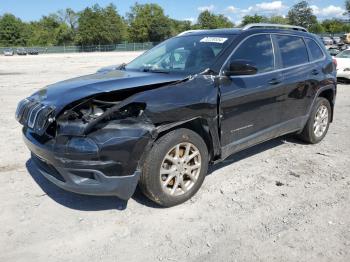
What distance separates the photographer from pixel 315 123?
237 inches

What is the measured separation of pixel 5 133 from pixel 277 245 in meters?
5.52

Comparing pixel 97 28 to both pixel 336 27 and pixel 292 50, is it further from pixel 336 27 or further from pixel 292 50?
pixel 292 50

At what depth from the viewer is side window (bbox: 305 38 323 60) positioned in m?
5.85

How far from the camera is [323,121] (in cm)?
624

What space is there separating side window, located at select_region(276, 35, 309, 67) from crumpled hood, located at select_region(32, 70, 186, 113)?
1842 mm

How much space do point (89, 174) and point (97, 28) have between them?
8620 cm

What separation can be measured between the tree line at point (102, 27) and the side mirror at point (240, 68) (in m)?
77.9

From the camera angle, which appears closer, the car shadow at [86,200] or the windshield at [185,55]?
the car shadow at [86,200]

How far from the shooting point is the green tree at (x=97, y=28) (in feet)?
278

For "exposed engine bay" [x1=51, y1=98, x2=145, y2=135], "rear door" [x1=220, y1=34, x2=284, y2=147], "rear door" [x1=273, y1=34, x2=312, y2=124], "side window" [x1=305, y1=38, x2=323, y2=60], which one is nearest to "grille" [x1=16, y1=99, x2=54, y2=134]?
"exposed engine bay" [x1=51, y1=98, x2=145, y2=135]

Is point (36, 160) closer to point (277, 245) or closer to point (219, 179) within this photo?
point (219, 179)

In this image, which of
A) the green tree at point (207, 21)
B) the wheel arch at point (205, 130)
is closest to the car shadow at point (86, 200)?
the wheel arch at point (205, 130)

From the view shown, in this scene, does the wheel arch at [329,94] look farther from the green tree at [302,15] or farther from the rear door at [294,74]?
the green tree at [302,15]

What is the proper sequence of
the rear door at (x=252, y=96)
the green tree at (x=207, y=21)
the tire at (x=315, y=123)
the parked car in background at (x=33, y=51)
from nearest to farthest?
the rear door at (x=252, y=96), the tire at (x=315, y=123), the parked car in background at (x=33, y=51), the green tree at (x=207, y=21)
